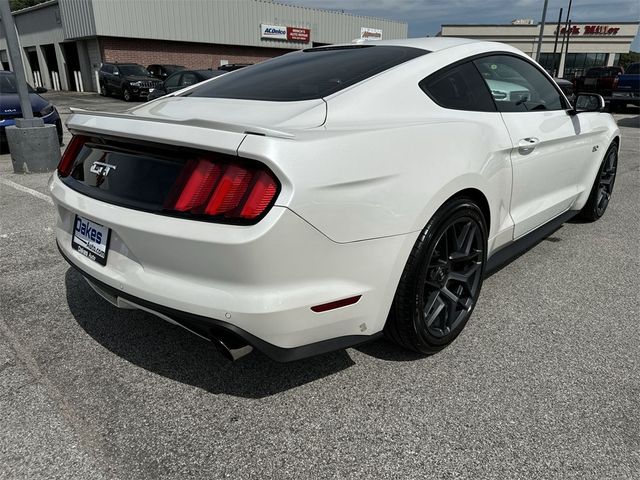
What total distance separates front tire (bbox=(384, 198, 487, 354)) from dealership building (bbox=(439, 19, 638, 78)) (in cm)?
5348

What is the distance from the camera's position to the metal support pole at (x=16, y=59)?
6617mm

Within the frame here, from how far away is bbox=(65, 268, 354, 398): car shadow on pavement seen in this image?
231 centimetres

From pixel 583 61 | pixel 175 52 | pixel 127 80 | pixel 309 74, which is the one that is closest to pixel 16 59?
pixel 309 74

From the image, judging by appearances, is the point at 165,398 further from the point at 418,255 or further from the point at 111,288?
the point at 418,255

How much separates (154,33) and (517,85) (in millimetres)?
27113

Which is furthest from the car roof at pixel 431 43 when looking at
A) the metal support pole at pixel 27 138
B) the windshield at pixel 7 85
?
the windshield at pixel 7 85

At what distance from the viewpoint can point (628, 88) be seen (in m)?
17.1

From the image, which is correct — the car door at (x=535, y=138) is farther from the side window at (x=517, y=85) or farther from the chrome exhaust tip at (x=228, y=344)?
the chrome exhaust tip at (x=228, y=344)

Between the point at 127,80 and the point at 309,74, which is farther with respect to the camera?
the point at 127,80

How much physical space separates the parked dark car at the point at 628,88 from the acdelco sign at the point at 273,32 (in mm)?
20647

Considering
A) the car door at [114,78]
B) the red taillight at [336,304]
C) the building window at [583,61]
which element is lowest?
the building window at [583,61]

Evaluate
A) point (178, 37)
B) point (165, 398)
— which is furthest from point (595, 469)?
point (178, 37)

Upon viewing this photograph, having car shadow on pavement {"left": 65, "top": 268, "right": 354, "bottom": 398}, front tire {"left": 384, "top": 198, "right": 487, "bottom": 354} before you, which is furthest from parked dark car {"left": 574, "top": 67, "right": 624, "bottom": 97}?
car shadow on pavement {"left": 65, "top": 268, "right": 354, "bottom": 398}

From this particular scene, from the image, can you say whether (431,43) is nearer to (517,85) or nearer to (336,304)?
(517,85)
